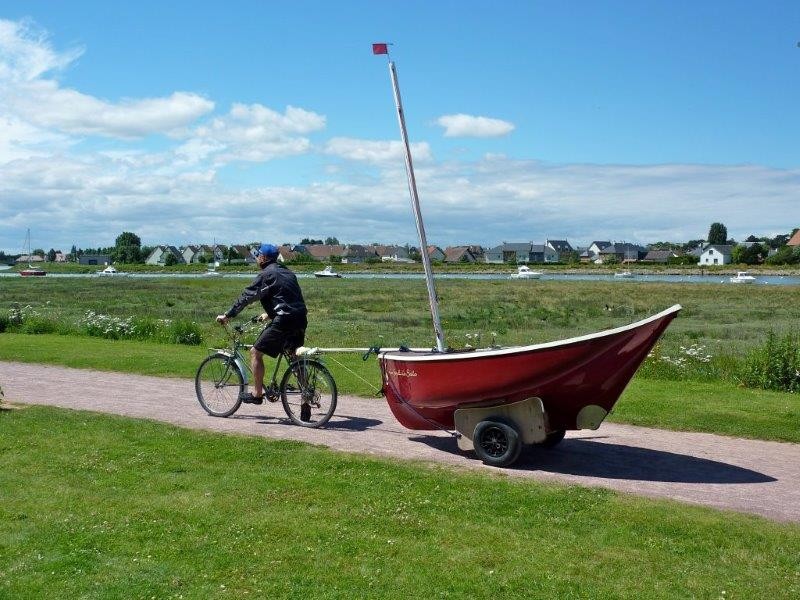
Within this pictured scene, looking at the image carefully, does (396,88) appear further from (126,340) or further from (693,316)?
(693,316)

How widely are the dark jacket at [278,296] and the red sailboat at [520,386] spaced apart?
1.77 m

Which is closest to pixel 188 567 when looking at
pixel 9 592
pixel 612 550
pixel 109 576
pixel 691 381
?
pixel 109 576

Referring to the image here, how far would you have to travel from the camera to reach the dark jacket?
9992mm

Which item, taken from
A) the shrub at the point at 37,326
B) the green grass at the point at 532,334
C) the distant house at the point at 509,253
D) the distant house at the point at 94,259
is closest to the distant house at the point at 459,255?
the distant house at the point at 509,253

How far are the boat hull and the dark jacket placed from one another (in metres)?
1.97

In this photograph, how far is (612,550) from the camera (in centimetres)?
579

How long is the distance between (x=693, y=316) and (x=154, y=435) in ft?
121

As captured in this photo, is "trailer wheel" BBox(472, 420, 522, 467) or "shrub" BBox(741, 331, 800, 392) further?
"shrub" BBox(741, 331, 800, 392)

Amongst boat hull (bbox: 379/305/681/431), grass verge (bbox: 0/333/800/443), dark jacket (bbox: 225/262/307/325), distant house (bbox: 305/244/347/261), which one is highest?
distant house (bbox: 305/244/347/261)

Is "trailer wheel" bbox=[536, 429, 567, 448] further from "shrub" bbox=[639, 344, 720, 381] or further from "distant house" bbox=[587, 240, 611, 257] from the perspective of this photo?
"distant house" bbox=[587, 240, 611, 257]

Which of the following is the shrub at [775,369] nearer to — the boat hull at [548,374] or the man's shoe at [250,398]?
the boat hull at [548,374]

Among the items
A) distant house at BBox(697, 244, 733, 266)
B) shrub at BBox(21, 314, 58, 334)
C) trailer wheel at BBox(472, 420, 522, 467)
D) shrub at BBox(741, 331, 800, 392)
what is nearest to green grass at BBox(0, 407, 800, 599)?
trailer wheel at BBox(472, 420, 522, 467)

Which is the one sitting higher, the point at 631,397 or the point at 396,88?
the point at 396,88

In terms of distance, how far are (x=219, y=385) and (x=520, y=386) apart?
14.7 ft
